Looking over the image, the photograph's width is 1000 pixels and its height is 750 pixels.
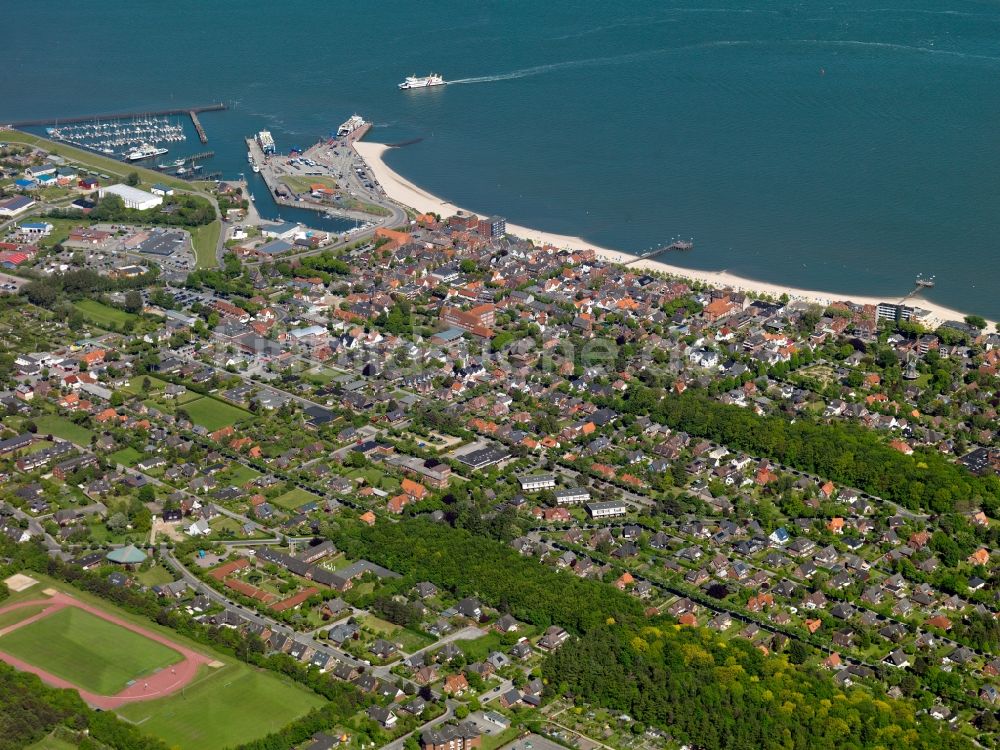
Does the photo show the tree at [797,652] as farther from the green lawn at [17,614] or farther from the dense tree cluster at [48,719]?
the green lawn at [17,614]

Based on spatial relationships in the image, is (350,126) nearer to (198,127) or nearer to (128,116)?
(198,127)

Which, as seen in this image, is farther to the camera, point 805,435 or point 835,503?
point 805,435

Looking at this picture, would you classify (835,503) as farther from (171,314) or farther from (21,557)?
(171,314)

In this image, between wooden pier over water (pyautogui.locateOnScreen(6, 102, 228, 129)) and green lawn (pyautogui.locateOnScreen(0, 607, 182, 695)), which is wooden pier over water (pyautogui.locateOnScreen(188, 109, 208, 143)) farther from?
green lawn (pyautogui.locateOnScreen(0, 607, 182, 695))

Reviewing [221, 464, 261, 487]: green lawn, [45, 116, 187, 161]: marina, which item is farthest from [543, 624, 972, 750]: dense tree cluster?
[45, 116, 187, 161]: marina

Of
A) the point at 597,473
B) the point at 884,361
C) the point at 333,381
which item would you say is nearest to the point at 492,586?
the point at 597,473

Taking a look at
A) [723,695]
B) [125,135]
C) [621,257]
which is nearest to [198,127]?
[125,135]
